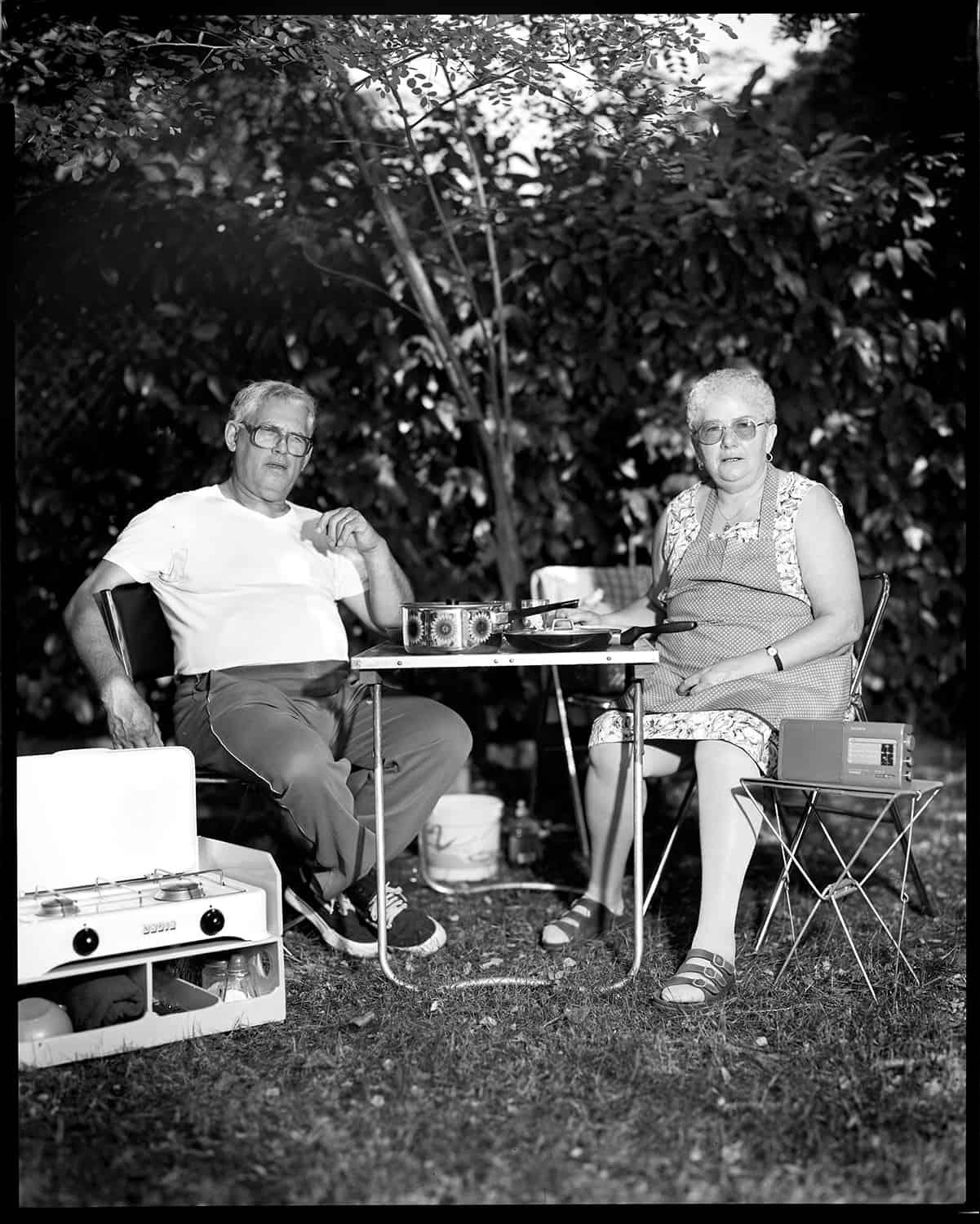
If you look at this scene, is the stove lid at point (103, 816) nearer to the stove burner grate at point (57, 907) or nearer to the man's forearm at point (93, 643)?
the stove burner grate at point (57, 907)

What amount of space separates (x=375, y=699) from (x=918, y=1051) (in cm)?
139

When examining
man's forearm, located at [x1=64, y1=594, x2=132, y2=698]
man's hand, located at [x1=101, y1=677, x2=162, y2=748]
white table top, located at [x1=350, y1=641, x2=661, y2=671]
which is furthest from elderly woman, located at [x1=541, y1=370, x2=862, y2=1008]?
man's forearm, located at [x1=64, y1=594, x2=132, y2=698]

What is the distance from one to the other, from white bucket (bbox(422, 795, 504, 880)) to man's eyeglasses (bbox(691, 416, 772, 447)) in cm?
145

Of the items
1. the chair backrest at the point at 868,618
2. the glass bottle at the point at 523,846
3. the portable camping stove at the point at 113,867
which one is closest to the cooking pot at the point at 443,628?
the portable camping stove at the point at 113,867

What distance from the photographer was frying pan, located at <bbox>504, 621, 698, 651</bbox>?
A: 9.78 ft

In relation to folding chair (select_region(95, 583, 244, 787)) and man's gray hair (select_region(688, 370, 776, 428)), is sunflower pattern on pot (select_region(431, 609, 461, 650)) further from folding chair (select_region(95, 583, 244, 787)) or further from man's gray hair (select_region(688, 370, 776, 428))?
man's gray hair (select_region(688, 370, 776, 428))

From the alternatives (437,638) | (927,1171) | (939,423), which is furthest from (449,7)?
(939,423)

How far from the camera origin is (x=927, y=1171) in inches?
84.1

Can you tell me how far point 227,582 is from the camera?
3.51 metres

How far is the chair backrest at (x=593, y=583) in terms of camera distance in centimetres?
433

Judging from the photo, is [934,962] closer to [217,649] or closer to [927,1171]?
[927,1171]

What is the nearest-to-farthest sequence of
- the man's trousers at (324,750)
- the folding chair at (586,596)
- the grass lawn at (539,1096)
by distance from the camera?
the grass lawn at (539,1096)
the man's trousers at (324,750)
the folding chair at (586,596)

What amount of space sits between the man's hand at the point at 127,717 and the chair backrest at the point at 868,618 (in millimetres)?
1820

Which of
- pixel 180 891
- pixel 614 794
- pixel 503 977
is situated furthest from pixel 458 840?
pixel 180 891
